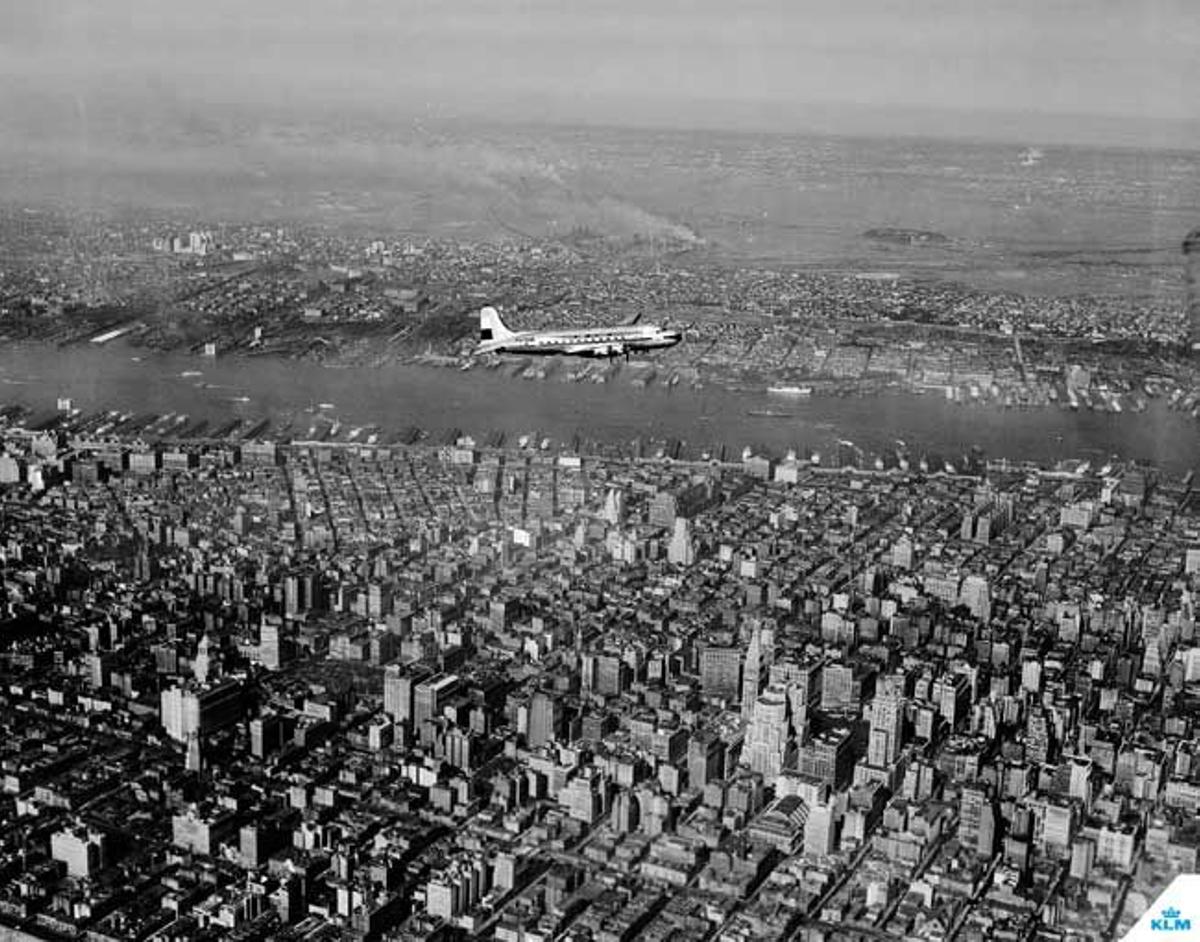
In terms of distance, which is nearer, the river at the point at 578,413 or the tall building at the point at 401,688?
the tall building at the point at 401,688

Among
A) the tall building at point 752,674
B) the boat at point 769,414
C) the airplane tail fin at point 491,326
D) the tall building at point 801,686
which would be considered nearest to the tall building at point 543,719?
the tall building at point 752,674

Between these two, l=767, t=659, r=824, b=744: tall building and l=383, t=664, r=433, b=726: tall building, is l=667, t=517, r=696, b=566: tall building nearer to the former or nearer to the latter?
l=767, t=659, r=824, b=744: tall building

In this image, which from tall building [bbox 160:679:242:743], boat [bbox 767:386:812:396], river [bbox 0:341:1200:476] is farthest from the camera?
boat [bbox 767:386:812:396]

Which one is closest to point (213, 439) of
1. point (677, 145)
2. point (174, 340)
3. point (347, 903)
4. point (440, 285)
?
point (174, 340)

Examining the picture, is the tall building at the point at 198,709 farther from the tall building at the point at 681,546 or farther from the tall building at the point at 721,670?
the tall building at the point at 681,546

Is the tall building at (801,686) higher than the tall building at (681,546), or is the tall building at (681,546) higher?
the tall building at (681,546)

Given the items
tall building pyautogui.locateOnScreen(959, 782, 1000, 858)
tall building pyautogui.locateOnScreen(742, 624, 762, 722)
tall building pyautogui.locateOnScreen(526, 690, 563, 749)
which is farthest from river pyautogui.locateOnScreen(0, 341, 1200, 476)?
tall building pyautogui.locateOnScreen(959, 782, 1000, 858)
